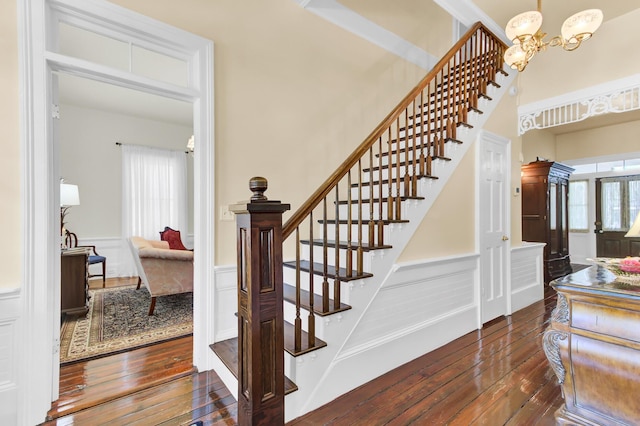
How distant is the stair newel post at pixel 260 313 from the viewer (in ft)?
5.21

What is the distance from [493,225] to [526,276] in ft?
3.74

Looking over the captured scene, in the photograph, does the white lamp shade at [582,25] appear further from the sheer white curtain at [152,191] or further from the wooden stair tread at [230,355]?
the sheer white curtain at [152,191]

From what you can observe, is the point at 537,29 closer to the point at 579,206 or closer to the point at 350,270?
the point at 350,270

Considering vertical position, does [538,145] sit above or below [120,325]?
above

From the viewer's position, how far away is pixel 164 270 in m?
3.42

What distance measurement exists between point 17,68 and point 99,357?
7.04ft

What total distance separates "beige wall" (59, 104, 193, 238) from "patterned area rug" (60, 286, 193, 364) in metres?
1.91

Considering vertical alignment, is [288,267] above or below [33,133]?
below

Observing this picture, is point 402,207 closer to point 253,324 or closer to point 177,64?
point 253,324

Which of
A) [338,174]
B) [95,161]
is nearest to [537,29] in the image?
[338,174]

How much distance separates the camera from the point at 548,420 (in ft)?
5.83

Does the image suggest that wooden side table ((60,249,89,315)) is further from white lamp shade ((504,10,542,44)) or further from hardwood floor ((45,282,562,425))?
white lamp shade ((504,10,542,44))

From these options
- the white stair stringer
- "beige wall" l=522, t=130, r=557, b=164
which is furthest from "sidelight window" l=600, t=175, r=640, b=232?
the white stair stringer

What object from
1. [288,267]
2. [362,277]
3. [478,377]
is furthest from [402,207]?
[478,377]
